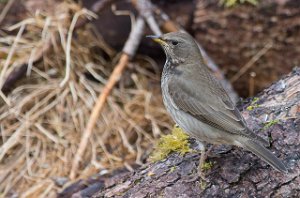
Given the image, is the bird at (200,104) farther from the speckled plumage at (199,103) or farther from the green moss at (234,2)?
the green moss at (234,2)

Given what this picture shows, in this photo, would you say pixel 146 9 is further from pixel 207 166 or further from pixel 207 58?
pixel 207 166

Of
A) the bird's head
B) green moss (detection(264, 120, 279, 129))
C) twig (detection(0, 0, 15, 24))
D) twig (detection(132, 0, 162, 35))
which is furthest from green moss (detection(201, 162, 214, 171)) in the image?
twig (detection(0, 0, 15, 24))

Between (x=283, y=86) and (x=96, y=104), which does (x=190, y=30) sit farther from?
(x=283, y=86)

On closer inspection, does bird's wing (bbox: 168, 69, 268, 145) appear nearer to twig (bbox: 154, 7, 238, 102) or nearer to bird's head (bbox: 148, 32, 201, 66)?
bird's head (bbox: 148, 32, 201, 66)

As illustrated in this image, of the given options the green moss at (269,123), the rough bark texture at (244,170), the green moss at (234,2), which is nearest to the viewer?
the rough bark texture at (244,170)

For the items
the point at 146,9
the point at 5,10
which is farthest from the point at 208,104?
the point at 5,10

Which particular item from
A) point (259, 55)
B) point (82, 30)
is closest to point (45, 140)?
point (82, 30)

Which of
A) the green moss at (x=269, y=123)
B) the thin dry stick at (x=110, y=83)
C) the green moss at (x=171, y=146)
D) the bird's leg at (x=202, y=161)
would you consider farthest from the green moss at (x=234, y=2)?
the bird's leg at (x=202, y=161)

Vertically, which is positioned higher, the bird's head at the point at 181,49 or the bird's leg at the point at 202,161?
the bird's head at the point at 181,49
